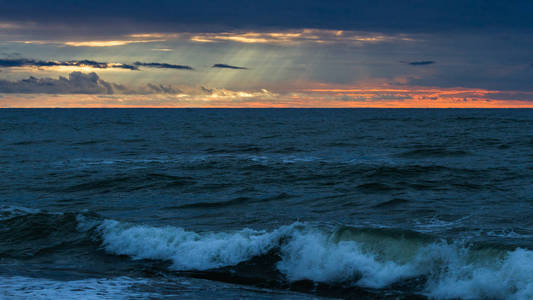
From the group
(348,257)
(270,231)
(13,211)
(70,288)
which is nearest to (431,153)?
(270,231)

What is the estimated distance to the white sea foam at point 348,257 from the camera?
8.62 meters

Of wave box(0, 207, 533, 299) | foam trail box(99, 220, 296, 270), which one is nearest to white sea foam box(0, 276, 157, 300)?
A: wave box(0, 207, 533, 299)

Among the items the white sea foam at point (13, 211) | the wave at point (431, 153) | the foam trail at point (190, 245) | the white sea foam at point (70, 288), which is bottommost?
the wave at point (431, 153)

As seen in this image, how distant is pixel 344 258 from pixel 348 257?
84 millimetres

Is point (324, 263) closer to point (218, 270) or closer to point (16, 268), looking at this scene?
point (218, 270)

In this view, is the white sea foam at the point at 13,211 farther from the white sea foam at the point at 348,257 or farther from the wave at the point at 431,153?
the wave at the point at 431,153

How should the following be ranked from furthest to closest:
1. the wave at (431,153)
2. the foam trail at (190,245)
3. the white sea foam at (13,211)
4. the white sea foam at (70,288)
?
1. the wave at (431,153)
2. the white sea foam at (13,211)
3. the foam trail at (190,245)
4. the white sea foam at (70,288)

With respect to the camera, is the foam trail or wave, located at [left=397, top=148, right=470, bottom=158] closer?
the foam trail

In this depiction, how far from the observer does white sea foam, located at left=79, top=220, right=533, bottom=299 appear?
862 centimetres

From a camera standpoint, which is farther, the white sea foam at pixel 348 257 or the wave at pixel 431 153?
the wave at pixel 431 153

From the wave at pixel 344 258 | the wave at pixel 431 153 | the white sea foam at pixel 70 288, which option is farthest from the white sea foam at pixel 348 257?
the wave at pixel 431 153

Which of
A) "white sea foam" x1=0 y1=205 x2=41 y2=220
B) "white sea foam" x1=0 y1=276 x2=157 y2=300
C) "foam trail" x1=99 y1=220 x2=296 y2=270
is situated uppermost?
"white sea foam" x1=0 y1=276 x2=157 y2=300

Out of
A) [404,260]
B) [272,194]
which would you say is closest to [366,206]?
[272,194]

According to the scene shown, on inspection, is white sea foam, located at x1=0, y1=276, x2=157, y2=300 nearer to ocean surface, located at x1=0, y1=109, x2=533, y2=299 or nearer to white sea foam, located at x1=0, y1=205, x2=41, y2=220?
ocean surface, located at x1=0, y1=109, x2=533, y2=299
